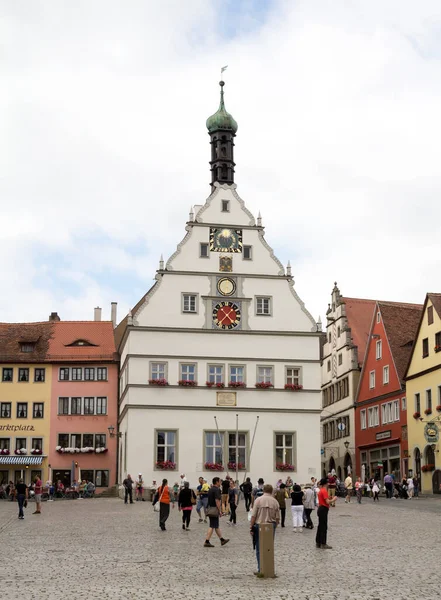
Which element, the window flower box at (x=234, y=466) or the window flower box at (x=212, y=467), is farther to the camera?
the window flower box at (x=234, y=466)

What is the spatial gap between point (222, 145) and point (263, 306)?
36.9 feet

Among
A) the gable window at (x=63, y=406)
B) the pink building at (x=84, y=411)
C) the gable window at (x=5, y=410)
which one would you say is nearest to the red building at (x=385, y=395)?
the pink building at (x=84, y=411)

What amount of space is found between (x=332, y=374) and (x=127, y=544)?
53.8 metres

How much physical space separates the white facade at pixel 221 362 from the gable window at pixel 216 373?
6cm

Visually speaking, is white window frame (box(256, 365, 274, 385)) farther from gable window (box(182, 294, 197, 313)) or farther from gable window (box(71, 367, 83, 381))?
gable window (box(71, 367, 83, 381))

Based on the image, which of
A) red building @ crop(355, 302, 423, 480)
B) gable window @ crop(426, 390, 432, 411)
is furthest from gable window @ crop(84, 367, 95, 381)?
gable window @ crop(426, 390, 432, 411)

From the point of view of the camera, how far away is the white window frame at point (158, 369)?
172 ft

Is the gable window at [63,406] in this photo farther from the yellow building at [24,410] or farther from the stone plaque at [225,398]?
the stone plaque at [225,398]

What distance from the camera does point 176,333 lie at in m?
52.9

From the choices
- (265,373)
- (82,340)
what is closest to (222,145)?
(265,373)

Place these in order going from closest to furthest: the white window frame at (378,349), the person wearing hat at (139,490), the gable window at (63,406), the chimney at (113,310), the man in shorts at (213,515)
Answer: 1. the man in shorts at (213,515)
2. the person wearing hat at (139,490)
3. the gable window at (63,406)
4. the white window frame at (378,349)
5. the chimney at (113,310)

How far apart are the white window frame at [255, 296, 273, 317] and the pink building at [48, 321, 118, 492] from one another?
11.8 m

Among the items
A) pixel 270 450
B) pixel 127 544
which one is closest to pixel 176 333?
pixel 270 450

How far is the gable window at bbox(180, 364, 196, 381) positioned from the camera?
52.7 m
